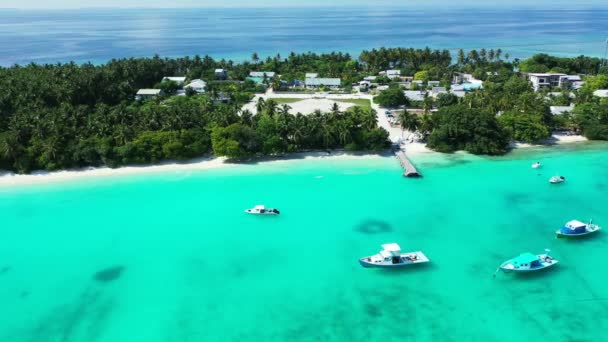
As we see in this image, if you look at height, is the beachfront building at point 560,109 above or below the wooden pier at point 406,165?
above

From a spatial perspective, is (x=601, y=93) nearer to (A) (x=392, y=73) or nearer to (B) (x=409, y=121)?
(A) (x=392, y=73)

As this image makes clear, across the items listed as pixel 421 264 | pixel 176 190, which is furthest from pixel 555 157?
pixel 176 190

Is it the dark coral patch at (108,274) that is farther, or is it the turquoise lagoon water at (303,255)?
the dark coral patch at (108,274)

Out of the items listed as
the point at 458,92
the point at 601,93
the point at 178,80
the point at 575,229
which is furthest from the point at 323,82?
the point at 575,229

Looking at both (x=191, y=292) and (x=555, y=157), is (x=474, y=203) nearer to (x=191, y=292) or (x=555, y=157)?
(x=555, y=157)

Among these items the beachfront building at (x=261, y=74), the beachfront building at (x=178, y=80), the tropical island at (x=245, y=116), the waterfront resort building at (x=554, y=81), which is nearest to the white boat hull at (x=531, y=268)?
the tropical island at (x=245, y=116)

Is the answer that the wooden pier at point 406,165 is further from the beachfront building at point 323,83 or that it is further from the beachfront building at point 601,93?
the beachfront building at point 601,93
